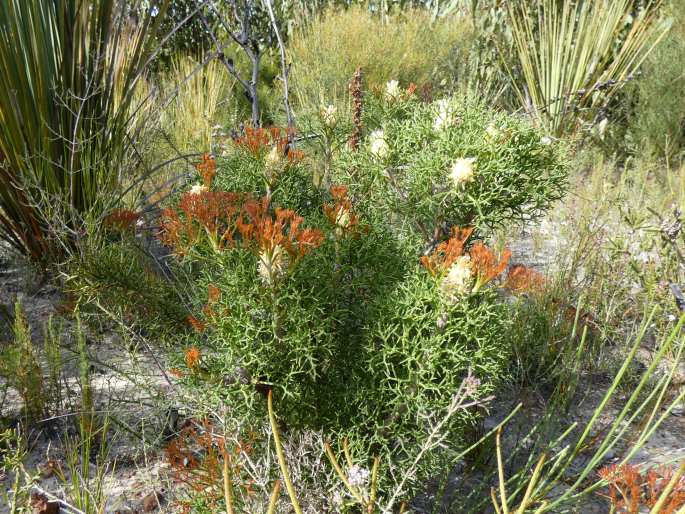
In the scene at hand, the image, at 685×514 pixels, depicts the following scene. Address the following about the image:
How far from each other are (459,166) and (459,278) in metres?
0.26

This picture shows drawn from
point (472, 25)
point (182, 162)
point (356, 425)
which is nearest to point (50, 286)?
point (182, 162)

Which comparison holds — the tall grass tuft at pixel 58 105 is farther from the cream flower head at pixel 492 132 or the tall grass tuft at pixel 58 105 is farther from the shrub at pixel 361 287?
the cream flower head at pixel 492 132

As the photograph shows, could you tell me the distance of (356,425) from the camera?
3.12 ft

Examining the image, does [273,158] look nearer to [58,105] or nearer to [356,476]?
[356,476]

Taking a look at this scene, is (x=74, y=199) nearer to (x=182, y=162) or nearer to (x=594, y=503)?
(x=182, y=162)

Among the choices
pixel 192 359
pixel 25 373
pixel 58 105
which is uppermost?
pixel 58 105

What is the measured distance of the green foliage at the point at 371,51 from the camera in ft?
14.0

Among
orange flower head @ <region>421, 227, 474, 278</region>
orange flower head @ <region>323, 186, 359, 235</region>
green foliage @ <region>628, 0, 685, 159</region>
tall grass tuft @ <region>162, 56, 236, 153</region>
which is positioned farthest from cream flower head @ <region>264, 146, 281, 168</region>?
green foliage @ <region>628, 0, 685, 159</region>

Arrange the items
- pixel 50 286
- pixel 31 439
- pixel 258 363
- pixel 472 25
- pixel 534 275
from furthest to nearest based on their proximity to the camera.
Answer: pixel 472 25
pixel 534 275
pixel 50 286
pixel 31 439
pixel 258 363

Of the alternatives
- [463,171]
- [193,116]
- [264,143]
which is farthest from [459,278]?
[193,116]

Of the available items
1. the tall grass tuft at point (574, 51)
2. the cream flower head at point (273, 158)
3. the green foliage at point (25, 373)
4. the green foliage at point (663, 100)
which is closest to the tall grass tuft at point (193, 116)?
the green foliage at point (25, 373)

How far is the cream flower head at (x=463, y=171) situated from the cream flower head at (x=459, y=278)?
21 cm

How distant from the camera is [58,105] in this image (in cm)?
191

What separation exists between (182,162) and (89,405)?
2.00 meters
